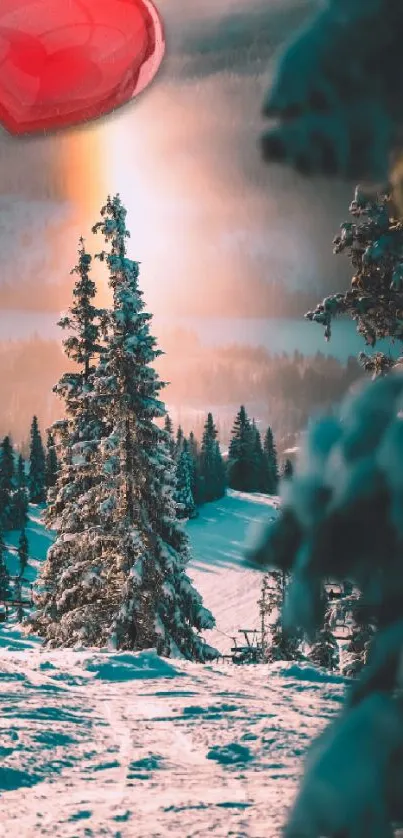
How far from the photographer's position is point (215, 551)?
76.7 meters

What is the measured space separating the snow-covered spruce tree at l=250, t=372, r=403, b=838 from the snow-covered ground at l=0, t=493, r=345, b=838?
176 millimetres

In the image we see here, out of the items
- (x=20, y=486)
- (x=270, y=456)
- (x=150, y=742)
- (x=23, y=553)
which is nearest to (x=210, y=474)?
(x=270, y=456)

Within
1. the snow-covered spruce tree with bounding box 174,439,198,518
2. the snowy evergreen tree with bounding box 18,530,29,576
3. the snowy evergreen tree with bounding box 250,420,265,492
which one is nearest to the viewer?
the snowy evergreen tree with bounding box 18,530,29,576

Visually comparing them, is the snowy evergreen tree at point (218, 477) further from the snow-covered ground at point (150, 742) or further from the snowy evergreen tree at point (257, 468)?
the snow-covered ground at point (150, 742)

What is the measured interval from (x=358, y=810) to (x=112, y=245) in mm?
20541

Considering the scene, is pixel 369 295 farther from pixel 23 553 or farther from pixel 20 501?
pixel 20 501

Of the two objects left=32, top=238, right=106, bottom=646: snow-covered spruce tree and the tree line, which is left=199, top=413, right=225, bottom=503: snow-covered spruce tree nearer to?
the tree line

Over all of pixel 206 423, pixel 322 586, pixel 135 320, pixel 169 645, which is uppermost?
pixel 206 423

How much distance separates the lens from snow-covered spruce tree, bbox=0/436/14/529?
81.6 meters

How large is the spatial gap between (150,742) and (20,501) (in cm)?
7471

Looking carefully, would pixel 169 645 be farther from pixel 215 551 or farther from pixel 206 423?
pixel 206 423

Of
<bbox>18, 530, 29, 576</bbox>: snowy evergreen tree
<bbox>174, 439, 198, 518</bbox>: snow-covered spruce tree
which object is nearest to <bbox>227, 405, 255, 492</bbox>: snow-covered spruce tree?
<bbox>174, 439, 198, 518</bbox>: snow-covered spruce tree

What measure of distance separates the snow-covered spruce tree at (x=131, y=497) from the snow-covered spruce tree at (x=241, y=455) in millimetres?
81534

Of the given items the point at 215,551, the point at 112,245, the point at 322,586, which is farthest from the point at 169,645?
the point at 215,551
